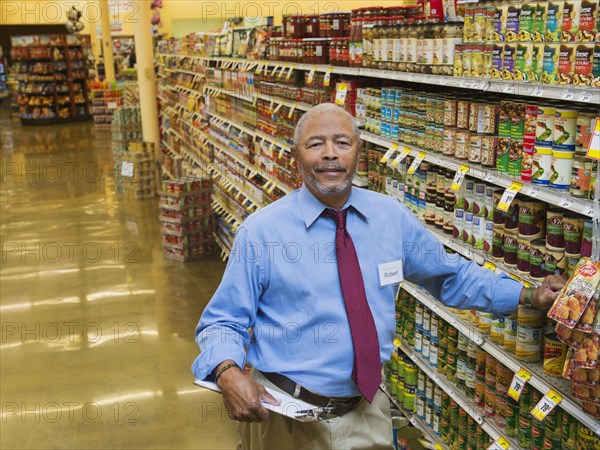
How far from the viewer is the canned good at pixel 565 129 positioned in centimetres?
237

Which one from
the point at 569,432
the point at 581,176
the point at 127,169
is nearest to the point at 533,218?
the point at 581,176

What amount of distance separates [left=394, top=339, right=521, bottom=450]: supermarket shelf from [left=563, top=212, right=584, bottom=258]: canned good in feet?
3.02

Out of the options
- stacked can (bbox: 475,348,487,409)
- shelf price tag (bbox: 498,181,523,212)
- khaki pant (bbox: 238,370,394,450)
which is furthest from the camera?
stacked can (bbox: 475,348,487,409)

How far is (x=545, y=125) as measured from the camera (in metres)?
2.50

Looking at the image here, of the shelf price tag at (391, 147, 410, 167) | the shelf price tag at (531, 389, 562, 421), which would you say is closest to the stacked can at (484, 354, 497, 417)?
the shelf price tag at (531, 389, 562, 421)

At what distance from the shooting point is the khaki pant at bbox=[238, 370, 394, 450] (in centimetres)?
220

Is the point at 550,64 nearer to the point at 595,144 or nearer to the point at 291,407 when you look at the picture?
the point at 595,144

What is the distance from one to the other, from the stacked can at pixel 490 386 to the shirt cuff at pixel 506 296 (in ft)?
1.92

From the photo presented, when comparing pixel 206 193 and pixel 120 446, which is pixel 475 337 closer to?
pixel 120 446

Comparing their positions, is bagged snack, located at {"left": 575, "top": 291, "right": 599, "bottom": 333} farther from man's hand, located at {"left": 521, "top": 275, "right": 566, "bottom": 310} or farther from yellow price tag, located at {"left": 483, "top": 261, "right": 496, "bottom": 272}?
yellow price tag, located at {"left": 483, "top": 261, "right": 496, "bottom": 272}

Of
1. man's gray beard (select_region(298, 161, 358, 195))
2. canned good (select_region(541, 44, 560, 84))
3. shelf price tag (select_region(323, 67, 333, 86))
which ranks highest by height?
canned good (select_region(541, 44, 560, 84))

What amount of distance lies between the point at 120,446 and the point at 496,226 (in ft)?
8.76

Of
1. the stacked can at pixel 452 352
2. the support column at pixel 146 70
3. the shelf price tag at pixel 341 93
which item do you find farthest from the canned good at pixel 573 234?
the support column at pixel 146 70

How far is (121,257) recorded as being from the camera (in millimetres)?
7875
